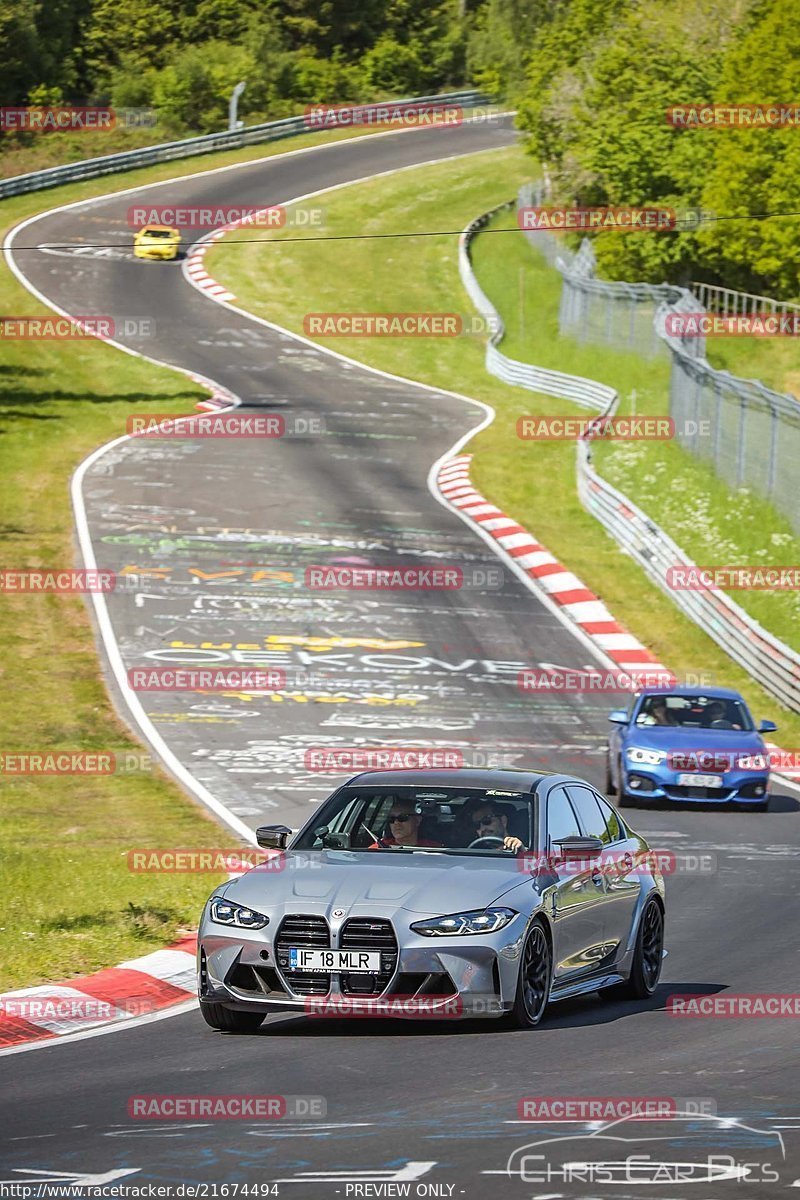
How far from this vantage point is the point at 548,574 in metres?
34.8

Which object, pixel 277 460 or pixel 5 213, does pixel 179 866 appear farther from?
pixel 5 213

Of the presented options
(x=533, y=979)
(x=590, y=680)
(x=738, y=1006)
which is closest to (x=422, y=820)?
(x=533, y=979)

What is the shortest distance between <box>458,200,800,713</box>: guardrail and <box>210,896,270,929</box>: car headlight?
60.9 feet

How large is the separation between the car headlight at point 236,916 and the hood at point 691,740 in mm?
12050

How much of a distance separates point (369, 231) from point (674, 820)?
2065 inches

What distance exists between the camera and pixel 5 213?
70.2 m

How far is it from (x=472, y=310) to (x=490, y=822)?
53031 mm

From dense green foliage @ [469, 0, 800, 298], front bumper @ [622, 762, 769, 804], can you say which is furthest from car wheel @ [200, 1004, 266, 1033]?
dense green foliage @ [469, 0, 800, 298]

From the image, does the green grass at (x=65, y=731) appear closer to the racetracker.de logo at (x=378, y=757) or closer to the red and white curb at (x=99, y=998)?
the red and white curb at (x=99, y=998)

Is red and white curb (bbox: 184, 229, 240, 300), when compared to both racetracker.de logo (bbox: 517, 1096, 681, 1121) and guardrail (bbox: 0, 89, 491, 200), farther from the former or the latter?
racetracker.de logo (bbox: 517, 1096, 681, 1121)

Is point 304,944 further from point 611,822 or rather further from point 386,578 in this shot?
point 386,578

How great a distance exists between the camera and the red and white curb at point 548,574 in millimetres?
30516

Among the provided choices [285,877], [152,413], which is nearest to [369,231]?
[152,413]

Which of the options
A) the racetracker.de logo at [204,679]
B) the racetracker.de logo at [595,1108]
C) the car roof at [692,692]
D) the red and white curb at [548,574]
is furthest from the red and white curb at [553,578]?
the racetracker.de logo at [595,1108]
